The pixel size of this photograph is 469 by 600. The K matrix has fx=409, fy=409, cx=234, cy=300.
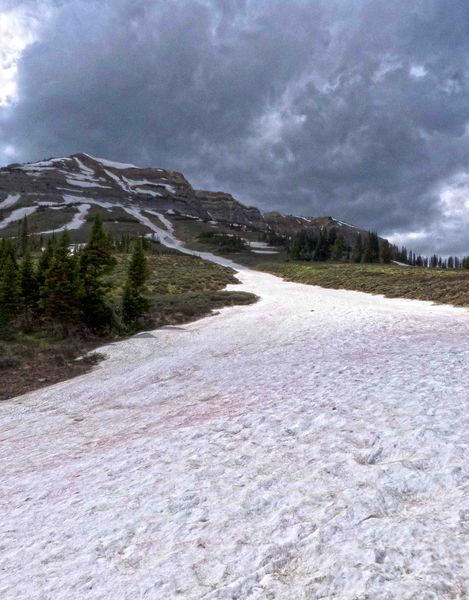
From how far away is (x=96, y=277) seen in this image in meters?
30.9

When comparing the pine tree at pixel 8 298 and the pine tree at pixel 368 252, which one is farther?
the pine tree at pixel 368 252

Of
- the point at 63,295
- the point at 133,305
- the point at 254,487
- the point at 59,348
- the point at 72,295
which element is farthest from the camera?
the point at 133,305

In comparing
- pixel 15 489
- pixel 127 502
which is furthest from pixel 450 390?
pixel 15 489

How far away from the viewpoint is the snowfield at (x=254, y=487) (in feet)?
13.6

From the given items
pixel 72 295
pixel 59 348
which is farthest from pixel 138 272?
pixel 59 348

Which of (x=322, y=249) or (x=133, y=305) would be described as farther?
(x=322, y=249)

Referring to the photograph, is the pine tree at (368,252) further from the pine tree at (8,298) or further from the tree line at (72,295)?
the pine tree at (8,298)

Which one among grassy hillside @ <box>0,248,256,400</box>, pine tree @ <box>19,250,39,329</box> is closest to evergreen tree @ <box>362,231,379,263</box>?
grassy hillside @ <box>0,248,256,400</box>

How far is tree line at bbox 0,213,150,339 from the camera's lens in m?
27.9

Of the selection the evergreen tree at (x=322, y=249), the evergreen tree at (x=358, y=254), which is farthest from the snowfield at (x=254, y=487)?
the evergreen tree at (x=322, y=249)

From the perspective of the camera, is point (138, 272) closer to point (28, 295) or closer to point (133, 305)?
Result: point (133, 305)

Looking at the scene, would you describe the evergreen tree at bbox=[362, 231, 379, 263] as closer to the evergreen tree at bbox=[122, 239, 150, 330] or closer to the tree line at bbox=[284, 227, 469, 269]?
the tree line at bbox=[284, 227, 469, 269]

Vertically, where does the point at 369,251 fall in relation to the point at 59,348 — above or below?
above

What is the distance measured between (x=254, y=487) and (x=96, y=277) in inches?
1085
